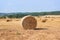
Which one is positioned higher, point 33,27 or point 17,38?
point 17,38

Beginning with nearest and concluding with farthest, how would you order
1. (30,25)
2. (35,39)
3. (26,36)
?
(35,39) < (26,36) < (30,25)

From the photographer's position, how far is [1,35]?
11.7m

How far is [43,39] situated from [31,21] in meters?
7.69

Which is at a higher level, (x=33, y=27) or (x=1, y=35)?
(x=1, y=35)

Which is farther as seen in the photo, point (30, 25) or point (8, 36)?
point (30, 25)

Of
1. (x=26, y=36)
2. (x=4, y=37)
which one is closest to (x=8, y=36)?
(x=4, y=37)

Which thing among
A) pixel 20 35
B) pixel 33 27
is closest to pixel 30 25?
pixel 33 27

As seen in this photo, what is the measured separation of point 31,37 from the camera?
11.2 meters

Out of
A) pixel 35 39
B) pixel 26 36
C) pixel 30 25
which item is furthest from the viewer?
pixel 30 25

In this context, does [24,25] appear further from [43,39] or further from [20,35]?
[43,39]

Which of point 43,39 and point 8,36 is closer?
point 43,39

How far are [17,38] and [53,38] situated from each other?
1.92 m

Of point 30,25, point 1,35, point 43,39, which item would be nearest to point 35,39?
point 43,39

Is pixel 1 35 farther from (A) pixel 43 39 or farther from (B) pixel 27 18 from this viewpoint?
(B) pixel 27 18
